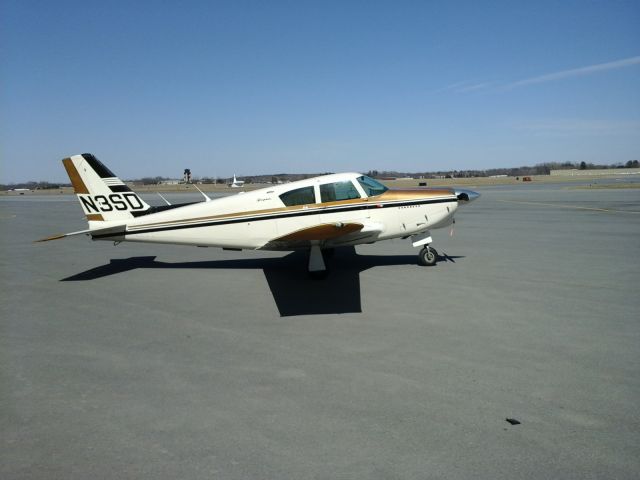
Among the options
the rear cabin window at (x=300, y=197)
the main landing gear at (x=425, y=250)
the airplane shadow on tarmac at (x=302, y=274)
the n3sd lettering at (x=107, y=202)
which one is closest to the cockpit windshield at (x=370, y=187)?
the rear cabin window at (x=300, y=197)

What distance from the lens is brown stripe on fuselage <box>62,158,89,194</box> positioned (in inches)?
425

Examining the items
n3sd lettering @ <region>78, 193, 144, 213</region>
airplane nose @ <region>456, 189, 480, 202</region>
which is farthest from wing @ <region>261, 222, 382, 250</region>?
n3sd lettering @ <region>78, 193, 144, 213</region>

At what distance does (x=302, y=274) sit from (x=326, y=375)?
220 inches

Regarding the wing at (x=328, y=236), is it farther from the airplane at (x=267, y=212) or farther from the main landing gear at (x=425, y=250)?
the main landing gear at (x=425, y=250)

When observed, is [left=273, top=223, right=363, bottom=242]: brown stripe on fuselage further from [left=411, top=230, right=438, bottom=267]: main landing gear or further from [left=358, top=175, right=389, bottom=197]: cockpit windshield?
[left=411, top=230, right=438, bottom=267]: main landing gear

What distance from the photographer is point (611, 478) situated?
10.6 ft

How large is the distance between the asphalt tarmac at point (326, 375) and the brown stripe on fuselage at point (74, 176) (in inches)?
88.3

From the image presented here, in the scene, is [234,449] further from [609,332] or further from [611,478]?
[609,332]

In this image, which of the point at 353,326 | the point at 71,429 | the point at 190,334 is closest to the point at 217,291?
the point at 190,334

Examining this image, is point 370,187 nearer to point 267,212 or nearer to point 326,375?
point 267,212

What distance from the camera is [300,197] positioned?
1055cm

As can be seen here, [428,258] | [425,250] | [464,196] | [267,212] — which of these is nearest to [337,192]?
[267,212]

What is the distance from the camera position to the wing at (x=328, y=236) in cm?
841

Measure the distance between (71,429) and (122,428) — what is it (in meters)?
0.47
